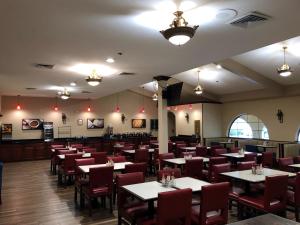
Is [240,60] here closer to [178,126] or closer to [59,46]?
[59,46]

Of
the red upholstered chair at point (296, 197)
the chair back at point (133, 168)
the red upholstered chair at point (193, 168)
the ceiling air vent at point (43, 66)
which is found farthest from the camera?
the ceiling air vent at point (43, 66)

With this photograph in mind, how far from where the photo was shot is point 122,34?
4.01m

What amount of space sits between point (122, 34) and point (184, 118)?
10418mm

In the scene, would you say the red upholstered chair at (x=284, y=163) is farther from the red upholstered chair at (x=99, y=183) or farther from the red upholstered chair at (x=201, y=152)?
the red upholstered chair at (x=99, y=183)

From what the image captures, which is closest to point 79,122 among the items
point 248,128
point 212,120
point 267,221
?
point 212,120

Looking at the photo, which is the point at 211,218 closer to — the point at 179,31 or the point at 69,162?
the point at 179,31

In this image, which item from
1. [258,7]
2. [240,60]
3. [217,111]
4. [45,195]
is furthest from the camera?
[217,111]

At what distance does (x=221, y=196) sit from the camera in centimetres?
325

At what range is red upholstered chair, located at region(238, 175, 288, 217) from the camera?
3.62m

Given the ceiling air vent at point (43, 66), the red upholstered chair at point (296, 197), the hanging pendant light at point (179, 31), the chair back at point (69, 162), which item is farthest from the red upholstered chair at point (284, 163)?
the ceiling air vent at point (43, 66)

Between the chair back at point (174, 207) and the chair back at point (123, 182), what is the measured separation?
95 centimetres

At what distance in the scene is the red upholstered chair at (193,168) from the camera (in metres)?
5.62

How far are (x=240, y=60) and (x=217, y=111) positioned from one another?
5.22 m

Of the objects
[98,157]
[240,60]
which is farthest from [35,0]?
[240,60]
